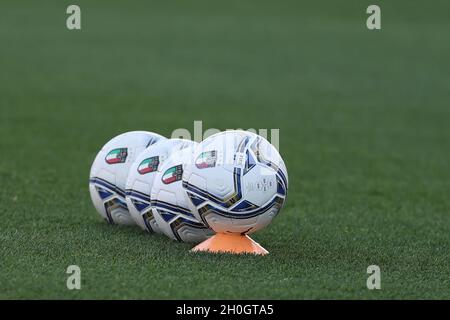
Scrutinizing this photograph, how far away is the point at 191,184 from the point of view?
7.42 m

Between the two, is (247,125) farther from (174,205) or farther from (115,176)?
(174,205)

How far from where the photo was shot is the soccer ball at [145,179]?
26.7ft

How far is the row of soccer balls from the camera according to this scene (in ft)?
24.1

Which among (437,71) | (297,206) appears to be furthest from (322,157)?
(437,71)

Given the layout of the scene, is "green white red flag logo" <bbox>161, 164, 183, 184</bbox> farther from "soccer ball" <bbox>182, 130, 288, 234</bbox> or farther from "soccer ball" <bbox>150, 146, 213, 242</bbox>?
"soccer ball" <bbox>182, 130, 288, 234</bbox>

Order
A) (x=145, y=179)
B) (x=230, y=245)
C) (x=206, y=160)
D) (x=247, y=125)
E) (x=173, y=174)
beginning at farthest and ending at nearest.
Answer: (x=247, y=125) < (x=145, y=179) < (x=173, y=174) < (x=230, y=245) < (x=206, y=160)

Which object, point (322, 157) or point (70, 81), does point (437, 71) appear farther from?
point (322, 157)

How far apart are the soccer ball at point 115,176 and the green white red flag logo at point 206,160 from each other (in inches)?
52.1

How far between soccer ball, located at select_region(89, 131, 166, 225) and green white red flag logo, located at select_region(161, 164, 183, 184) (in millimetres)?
803

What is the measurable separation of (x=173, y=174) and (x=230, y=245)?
2.54ft

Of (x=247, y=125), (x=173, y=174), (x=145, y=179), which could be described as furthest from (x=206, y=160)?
(x=247, y=125)

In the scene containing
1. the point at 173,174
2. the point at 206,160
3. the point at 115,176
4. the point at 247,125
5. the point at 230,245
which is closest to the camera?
the point at 206,160

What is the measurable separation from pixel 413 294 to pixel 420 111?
13.3 meters

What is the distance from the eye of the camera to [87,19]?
31562 millimetres
